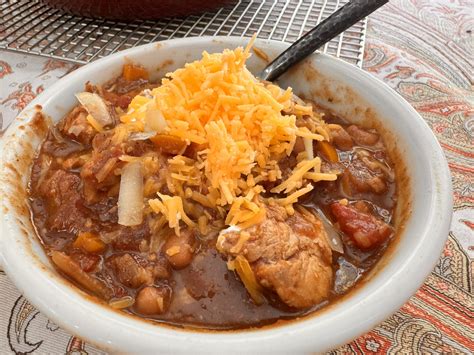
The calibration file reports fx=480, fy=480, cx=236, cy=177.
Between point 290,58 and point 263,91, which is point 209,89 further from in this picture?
point 290,58

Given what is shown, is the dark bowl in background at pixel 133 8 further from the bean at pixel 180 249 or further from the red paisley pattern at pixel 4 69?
the bean at pixel 180 249

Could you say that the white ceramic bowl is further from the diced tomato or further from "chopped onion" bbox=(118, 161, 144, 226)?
"chopped onion" bbox=(118, 161, 144, 226)

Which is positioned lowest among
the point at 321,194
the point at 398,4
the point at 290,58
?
the point at 398,4

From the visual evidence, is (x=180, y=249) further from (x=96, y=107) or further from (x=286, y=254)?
(x=96, y=107)

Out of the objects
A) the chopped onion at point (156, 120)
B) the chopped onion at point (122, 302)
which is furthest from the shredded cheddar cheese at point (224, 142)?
the chopped onion at point (122, 302)

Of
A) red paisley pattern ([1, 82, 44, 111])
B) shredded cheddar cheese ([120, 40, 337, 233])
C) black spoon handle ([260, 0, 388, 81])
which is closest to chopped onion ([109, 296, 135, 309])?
shredded cheddar cheese ([120, 40, 337, 233])

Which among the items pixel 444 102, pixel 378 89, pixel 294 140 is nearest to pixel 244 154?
pixel 294 140
